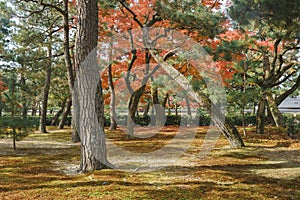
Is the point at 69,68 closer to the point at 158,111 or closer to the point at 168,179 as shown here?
the point at 168,179

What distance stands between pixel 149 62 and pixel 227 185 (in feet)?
26.6

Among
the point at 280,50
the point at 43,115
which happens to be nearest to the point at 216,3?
the point at 280,50

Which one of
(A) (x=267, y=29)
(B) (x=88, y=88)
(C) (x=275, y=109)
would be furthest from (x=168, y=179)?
(C) (x=275, y=109)

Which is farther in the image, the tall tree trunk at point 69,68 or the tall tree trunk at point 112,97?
the tall tree trunk at point 112,97

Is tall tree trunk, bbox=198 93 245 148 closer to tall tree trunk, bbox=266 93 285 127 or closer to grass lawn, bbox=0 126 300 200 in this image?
grass lawn, bbox=0 126 300 200

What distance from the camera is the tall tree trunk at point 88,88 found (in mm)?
4707

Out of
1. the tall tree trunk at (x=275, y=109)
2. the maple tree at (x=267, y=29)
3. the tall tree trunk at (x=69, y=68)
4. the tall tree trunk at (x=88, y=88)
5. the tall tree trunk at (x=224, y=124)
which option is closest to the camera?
the maple tree at (x=267, y=29)

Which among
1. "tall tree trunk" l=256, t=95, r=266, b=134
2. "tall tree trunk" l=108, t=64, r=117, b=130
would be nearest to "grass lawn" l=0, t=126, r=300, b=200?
"tall tree trunk" l=256, t=95, r=266, b=134

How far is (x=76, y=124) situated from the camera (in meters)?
9.17

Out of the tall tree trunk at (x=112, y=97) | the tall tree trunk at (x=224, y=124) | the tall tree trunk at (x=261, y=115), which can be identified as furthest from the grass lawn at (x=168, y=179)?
the tall tree trunk at (x=112, y=97)

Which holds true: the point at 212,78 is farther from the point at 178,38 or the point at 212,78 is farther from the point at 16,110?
the point at 16,110

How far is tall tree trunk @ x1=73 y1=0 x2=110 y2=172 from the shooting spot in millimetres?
4707

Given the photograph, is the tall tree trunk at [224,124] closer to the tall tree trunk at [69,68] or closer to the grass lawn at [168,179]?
the grass lawn at [168,179]

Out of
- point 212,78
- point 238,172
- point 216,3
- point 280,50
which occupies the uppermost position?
point 216,3
